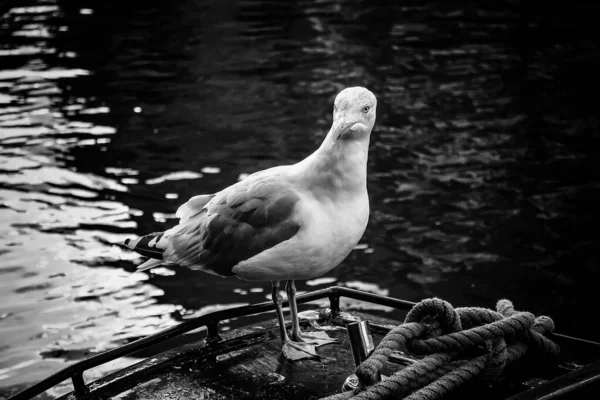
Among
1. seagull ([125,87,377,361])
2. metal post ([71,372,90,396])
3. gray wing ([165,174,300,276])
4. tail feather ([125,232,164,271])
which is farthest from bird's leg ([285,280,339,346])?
metal post ([71,372,90,396])

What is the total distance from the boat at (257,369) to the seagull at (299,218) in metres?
0.13

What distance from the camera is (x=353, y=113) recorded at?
3.41 metres

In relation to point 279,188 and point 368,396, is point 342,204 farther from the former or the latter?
point 368,396

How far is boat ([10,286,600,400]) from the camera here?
3.18 meters

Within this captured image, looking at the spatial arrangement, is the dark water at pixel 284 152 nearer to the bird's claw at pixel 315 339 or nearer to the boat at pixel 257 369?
the boat at pixel 257 369

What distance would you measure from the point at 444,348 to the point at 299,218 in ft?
3.50

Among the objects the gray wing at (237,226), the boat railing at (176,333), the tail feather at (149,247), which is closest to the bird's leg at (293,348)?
the boat railing at (176,333)

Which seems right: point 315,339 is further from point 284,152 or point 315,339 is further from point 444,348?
point 284,152

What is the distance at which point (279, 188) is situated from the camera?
3.68 metres

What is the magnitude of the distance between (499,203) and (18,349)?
18.3 feet

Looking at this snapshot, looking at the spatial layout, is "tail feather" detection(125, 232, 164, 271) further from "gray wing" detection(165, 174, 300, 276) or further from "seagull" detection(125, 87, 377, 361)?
"seagull" detection(125, 87, 377, 361)

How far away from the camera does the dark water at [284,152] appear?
24.3 feet

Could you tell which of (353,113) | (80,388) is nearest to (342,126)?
(353,113)

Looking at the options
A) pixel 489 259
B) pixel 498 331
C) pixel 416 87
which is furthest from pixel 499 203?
pixel 498 331
